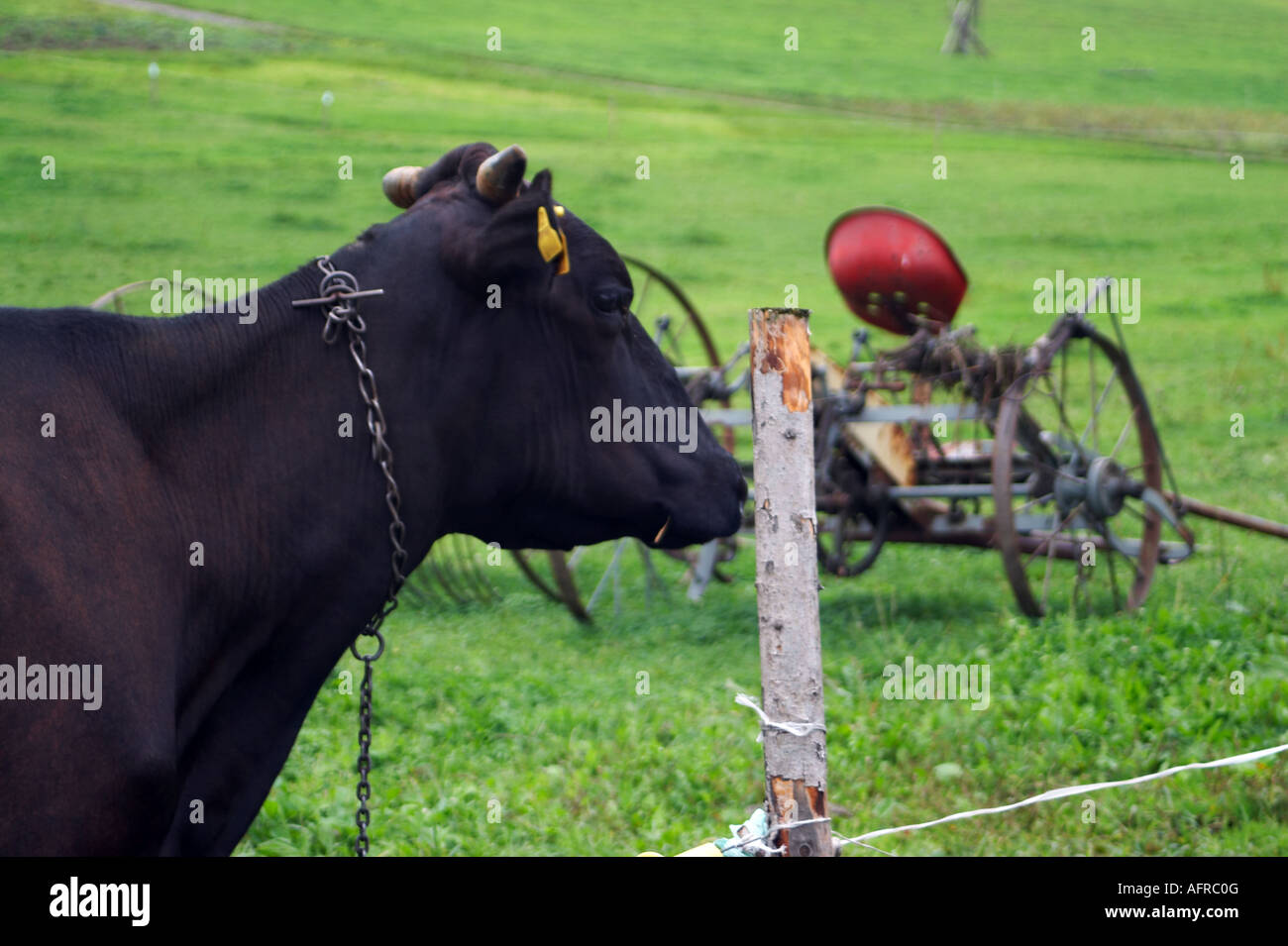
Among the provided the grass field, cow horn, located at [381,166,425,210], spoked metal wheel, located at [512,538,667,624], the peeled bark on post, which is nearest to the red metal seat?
the grass field

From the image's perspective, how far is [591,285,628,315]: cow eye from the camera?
12.2 ft

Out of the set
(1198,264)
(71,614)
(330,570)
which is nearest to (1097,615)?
(330,570)

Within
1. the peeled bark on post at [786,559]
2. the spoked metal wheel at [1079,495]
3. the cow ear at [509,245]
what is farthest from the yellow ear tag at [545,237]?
the spoked metal wheel at [1079,495]

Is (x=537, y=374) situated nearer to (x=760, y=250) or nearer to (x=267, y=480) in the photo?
(x=267, y=480)

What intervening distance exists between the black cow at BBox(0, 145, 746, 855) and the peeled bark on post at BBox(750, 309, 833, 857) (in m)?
0.38

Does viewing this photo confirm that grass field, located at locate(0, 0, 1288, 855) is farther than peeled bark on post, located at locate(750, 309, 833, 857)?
Yes

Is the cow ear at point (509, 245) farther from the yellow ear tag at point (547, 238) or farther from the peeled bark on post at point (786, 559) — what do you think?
the peeled bark on post at point (786, 559)

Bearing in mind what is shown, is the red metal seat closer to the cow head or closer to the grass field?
the grass field

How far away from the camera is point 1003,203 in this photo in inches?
1125

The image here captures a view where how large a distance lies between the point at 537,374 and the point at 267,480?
0.72 m

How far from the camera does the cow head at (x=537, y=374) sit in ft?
11.6

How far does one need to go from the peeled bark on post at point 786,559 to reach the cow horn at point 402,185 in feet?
3.51

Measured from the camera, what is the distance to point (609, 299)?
12.2ft

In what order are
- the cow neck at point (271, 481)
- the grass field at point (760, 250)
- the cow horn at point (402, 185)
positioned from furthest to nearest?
the grass field at point (760, 250) < the cow horn at point (402, 185) < the cow neck at point (271, 481)
